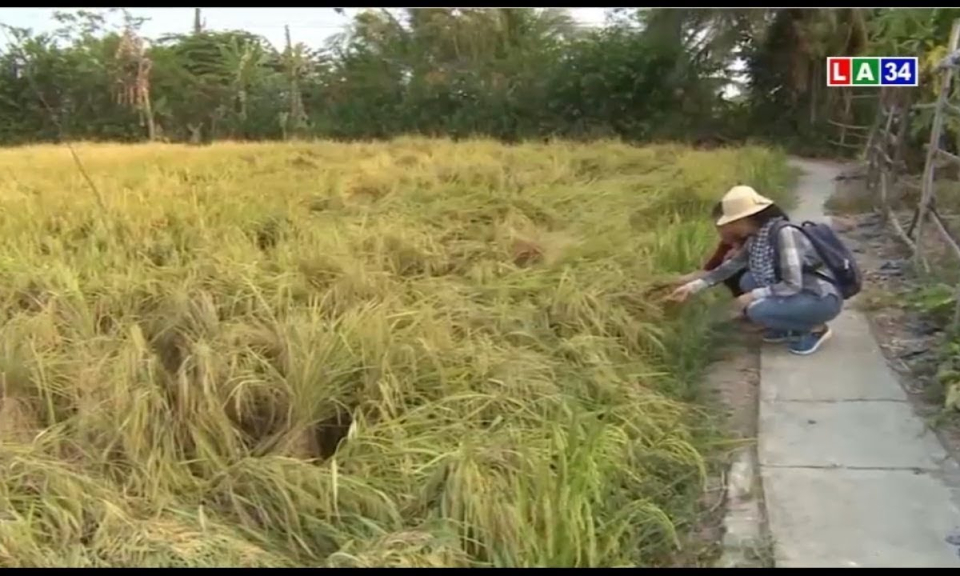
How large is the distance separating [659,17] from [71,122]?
10696 millimetres

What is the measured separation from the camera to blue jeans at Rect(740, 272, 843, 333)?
11.0 feet

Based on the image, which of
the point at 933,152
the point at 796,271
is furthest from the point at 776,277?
the point at 933,152

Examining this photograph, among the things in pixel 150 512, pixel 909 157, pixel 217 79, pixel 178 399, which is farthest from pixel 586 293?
pixel 217 79

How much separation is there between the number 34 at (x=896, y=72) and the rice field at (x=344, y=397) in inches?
77.1

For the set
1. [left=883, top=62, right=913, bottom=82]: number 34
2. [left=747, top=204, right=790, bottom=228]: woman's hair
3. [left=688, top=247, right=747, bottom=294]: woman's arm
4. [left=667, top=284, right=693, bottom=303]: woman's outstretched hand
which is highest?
[left=883, top=62, right=913, bottom=82]: number 34

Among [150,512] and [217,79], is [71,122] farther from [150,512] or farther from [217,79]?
[150,512]

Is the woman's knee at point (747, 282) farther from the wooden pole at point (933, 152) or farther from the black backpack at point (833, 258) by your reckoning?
the wooden pole at point (933, 152)

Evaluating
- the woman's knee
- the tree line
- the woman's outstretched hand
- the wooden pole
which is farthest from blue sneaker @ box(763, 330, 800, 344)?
the tree line

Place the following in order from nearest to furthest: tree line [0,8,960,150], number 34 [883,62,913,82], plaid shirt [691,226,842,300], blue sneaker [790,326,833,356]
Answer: plaid shirt [691,226,842,300] < blue sneaker [790,326,833,356] < number 34 [883,62,913,82] < tree line [0,8,960,150]

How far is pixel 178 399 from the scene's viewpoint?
2.61m

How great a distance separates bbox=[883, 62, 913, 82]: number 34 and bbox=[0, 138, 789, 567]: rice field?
1.96 meters

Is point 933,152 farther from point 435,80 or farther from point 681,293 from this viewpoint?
point 435,80

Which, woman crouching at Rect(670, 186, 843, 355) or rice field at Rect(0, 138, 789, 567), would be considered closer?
rice field at Rect(0, 138, 789, 567)

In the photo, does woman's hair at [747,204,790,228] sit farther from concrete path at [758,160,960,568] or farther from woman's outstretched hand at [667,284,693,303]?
concrete path at [758,160,960,568]
